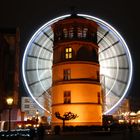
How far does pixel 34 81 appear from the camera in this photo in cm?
5888

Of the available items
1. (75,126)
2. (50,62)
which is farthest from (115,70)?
(75,126)

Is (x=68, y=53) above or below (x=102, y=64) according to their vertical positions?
below

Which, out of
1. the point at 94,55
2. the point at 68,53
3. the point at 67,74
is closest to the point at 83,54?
the point at 68,53

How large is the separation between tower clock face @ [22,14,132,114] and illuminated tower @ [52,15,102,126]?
837 centimetres

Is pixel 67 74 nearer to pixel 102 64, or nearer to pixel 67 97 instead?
pixel 67 97

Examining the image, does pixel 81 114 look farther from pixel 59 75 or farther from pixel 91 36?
pixel 91 36

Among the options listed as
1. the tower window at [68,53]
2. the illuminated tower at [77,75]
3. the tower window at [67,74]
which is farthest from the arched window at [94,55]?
the tower window at [67,74]

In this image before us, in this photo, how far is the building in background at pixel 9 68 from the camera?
59.2 meters

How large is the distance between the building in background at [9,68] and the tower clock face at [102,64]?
15.0 feet

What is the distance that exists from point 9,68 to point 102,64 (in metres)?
19.2

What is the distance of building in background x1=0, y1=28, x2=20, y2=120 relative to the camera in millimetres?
59219

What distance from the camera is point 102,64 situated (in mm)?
60531

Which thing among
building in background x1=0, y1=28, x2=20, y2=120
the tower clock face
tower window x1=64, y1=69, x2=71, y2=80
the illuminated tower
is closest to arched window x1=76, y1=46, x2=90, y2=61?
the illuminated tower

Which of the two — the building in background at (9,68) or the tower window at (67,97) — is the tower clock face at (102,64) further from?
the tower window at (67,97)
